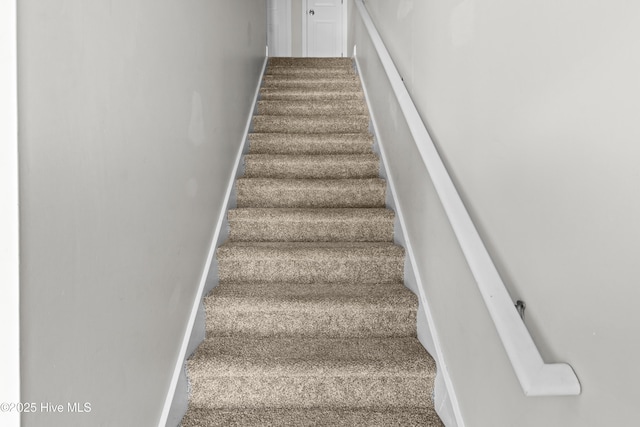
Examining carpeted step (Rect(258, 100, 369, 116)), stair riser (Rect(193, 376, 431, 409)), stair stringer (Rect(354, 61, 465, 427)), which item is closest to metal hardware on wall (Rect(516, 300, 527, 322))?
stair stringer (Rect(354, 61, 465, 427))

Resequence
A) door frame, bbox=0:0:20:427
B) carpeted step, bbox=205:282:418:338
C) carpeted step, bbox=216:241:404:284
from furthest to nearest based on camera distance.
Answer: carpeted step, bbox=216:241:404:284 → carpeted step, bbox=205:282:418:338 → door frame, bbox=0:0:20:427

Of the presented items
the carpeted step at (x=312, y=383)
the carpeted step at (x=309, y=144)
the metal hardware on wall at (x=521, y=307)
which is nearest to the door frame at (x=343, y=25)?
the carpeted step at (x=309, y=144)

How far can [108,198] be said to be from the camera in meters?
0.90

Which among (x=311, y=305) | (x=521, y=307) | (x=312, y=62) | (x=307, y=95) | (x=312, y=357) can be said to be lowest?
(x=312, y=357)

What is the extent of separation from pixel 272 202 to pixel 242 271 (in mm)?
569

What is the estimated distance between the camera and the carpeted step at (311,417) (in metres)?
1.31

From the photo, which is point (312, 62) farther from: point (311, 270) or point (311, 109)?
point (311, 270)

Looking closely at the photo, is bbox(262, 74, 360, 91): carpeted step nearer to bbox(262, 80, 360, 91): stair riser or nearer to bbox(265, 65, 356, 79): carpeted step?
bbox(262, 80, 360, 91): stair riser

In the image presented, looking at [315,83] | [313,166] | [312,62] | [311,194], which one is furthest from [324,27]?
[311,194]

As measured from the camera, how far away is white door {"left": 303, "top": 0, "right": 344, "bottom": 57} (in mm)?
5852

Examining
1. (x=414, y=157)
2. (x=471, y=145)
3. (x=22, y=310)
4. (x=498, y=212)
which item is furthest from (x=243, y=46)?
(x=22, y=310)

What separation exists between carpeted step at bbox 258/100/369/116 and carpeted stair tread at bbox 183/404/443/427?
7.54 feet

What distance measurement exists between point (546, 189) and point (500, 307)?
27 centimetres

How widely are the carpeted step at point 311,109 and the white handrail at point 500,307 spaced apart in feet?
5.95
